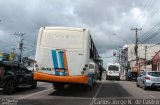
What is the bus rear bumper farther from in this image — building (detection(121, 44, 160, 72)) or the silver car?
building (detection(121, 44, 160, 72))

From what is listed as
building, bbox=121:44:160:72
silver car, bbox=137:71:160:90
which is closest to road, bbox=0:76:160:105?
silver car, bbox=137:71:160:90

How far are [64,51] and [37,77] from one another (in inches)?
78.3

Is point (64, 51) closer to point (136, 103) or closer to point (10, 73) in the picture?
point (10, 73)

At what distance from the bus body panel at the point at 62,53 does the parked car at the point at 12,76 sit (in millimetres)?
1636

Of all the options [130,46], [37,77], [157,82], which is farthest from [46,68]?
[130,46]

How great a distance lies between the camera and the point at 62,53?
1758cm

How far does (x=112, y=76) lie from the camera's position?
50.9 m

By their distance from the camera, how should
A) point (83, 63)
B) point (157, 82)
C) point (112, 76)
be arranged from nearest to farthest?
point (83, 63)
point (157, 82)
point (112, 76)

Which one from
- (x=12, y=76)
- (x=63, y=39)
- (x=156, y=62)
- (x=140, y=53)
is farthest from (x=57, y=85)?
(x=140, y=53)

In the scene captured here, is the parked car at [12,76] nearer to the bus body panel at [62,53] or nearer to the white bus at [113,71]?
the bus body panel at [62,53]

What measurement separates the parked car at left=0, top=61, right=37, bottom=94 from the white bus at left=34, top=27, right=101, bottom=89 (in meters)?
1.66

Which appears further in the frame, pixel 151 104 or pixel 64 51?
pixel 64 51

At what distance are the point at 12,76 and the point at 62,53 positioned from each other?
331cm

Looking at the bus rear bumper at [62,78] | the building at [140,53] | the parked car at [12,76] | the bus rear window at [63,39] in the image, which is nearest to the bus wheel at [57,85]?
the parked car at [12,76]
